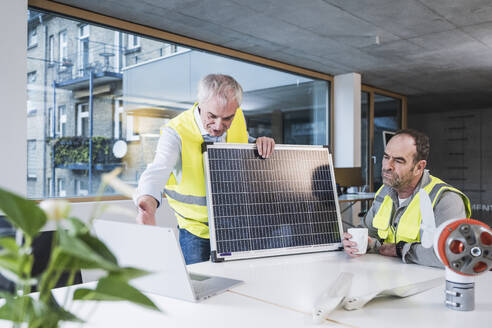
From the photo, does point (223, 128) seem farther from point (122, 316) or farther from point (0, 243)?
point (0, 243)

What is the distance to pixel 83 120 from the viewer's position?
13.2ft

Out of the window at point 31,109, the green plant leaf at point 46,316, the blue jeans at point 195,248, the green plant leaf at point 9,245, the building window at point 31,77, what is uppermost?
the building window at point 31,77

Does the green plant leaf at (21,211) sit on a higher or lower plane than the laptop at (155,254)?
higher

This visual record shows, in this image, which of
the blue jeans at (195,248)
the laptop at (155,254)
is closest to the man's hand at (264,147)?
the blue jeans at (195,248)

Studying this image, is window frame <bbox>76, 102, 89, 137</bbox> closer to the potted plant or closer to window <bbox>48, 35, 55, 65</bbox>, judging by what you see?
window <bbox>48, 35, 55, 65</bbox>

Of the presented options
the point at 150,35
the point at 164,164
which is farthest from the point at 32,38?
the point at 164,164

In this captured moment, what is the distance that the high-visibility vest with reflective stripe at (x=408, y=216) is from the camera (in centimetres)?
173

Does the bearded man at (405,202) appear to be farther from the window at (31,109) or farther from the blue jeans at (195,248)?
the window at (31,109)

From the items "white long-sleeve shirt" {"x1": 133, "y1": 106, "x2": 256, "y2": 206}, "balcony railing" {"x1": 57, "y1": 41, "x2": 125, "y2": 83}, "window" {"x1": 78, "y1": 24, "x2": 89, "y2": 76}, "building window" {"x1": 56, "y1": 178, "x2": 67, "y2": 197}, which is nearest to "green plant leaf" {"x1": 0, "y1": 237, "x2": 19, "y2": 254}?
"white long-sleeve shirt" {"x1": 133, "y1": 106, "x2": 256, "y2": 206}

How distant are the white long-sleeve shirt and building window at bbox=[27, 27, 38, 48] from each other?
8.42 ft

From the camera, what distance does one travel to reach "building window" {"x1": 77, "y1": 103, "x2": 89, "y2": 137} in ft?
13.1

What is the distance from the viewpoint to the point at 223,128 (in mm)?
Answer: 1798

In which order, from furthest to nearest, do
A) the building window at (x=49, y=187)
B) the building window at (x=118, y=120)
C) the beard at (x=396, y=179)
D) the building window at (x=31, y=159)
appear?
the building window at (x=118, y=120) → the building window at (x=49, y=187) → the building window at (x=31, y=159) → the beard at (x=396, y=179)

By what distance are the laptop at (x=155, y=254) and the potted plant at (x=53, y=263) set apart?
604 millimetres
